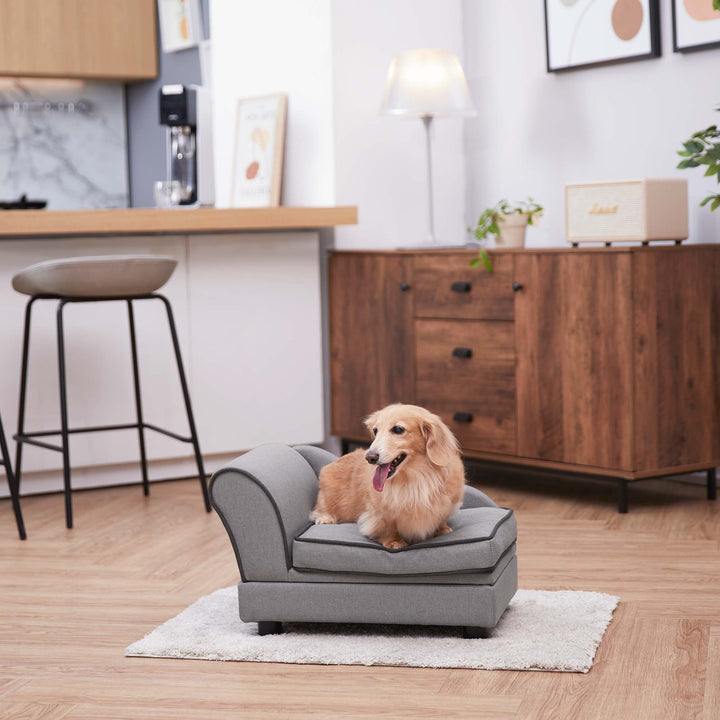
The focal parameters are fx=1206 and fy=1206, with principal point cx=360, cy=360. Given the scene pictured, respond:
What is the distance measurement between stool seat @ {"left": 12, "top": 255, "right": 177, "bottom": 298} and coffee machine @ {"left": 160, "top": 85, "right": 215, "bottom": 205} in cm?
128

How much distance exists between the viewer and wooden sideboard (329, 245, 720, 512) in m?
3.76

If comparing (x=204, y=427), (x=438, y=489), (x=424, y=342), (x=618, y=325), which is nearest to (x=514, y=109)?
(x=424, y=342)

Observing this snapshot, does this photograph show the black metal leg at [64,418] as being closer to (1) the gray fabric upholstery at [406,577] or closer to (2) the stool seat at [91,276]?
(2) the stool seat at [91,276]

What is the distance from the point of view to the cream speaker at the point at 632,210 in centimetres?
379

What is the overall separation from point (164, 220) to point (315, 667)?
2174 millimetres

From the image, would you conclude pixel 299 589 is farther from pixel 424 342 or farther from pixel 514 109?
pixel 514 109

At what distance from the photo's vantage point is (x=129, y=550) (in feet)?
11.4

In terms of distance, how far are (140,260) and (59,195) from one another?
293 centimetres

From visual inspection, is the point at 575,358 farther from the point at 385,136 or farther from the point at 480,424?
the point at 385,136

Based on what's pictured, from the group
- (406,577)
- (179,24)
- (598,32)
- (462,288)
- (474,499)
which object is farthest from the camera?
(179,24)

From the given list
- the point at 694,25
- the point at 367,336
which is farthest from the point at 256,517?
the point at 694,25

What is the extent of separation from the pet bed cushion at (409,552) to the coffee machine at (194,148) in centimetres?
278

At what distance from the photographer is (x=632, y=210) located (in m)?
3.82

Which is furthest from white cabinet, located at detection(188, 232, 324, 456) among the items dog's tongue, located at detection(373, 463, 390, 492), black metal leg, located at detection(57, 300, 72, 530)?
dog's tongue, located at detection(373, 463, 390, 492)
